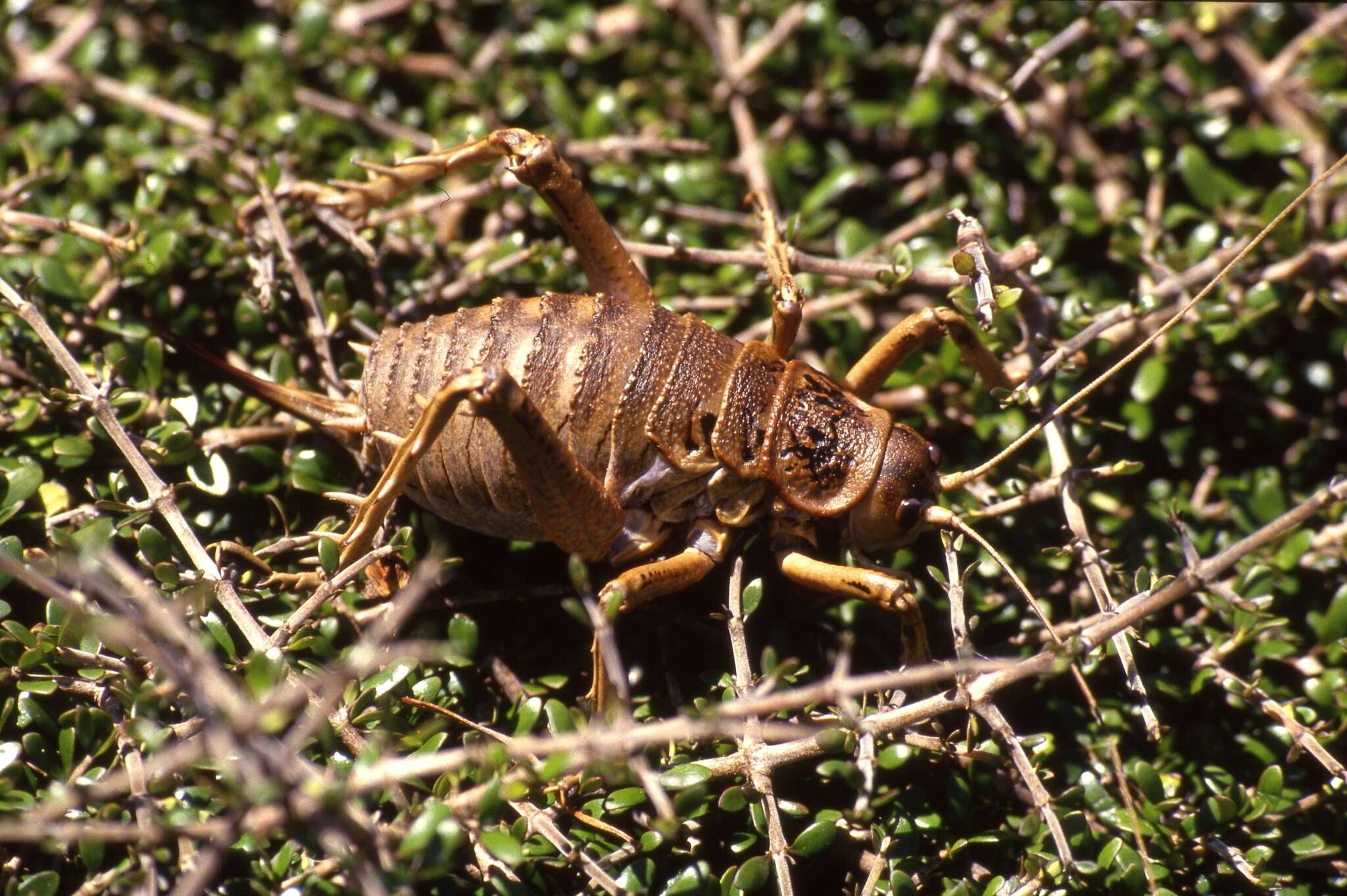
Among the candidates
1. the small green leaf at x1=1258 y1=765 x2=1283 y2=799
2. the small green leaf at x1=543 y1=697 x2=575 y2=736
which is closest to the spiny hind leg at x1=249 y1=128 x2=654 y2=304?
the small green leaf at x1=543 y1=697 x2=575 y2=736

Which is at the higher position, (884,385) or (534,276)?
(534,276)

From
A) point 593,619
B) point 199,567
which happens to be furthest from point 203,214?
point 593,619

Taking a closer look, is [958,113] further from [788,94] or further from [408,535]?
[408,535]

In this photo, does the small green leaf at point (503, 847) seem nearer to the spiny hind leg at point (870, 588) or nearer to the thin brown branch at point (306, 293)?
the spiny hind leg at point (870, 588)

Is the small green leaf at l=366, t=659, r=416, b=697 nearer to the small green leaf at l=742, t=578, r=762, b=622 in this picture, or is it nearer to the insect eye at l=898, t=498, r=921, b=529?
the small green leaf at l=742, t=578, r=762, b=622

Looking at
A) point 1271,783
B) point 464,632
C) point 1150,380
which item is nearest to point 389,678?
point 464,632

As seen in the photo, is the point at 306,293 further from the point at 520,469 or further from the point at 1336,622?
the point at 1336,622

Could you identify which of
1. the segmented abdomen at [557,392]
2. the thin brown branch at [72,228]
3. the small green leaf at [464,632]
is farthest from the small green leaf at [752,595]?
the thin brown branch at [72,228]
